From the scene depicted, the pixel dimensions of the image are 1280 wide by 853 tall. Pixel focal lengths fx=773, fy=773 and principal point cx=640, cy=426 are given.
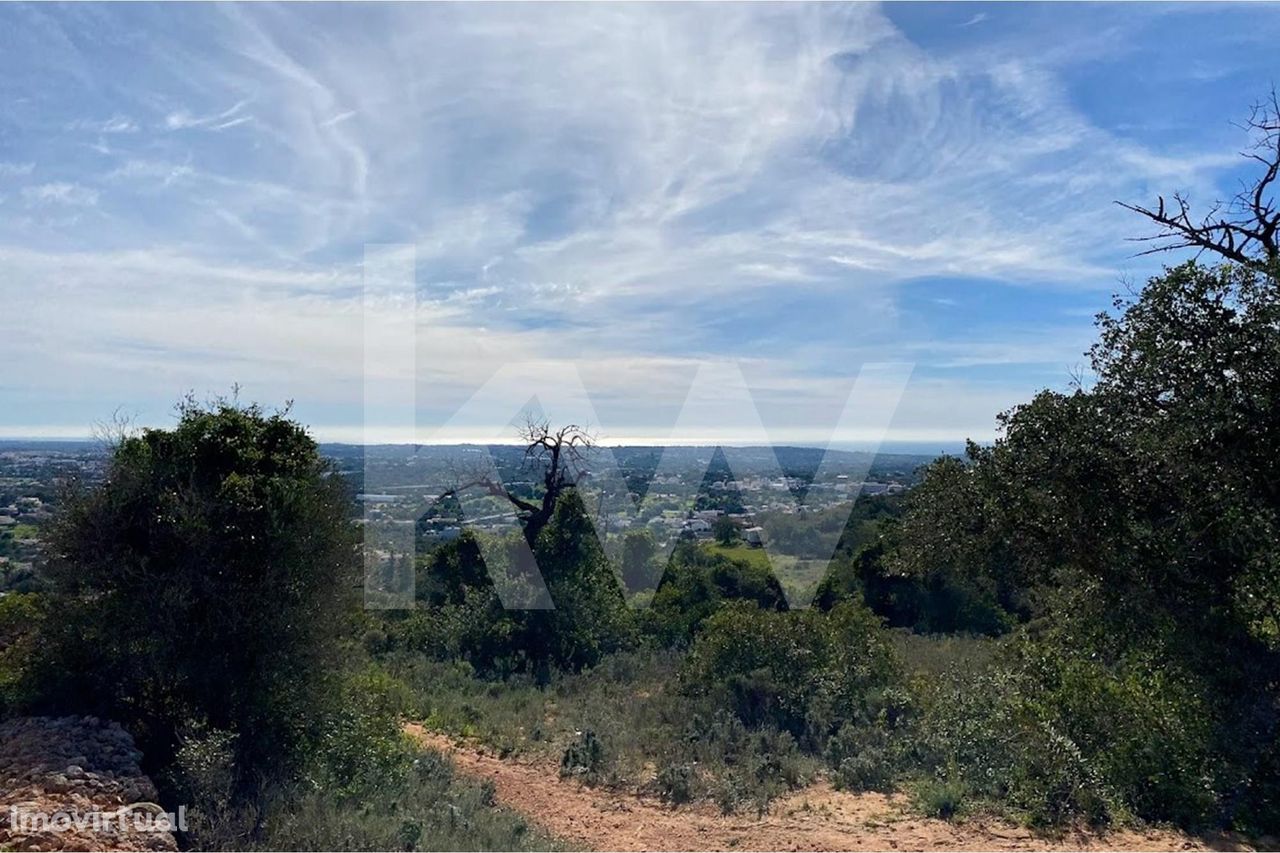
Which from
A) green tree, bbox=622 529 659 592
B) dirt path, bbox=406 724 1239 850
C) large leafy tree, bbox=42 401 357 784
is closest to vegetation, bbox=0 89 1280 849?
large leafy tree, bbox=42 401 357 784

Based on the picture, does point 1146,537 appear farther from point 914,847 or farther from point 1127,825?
point 914,847

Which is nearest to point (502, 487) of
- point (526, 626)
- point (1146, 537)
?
point (526, 626)

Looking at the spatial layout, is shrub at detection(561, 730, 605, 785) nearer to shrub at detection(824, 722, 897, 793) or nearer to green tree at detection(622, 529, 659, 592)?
shrub at detection(824, 722, 897, 793)

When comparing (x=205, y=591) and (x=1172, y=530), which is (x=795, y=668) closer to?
(x=1172, y=530)

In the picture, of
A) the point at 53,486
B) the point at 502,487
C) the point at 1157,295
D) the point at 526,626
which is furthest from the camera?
the point at 502,487

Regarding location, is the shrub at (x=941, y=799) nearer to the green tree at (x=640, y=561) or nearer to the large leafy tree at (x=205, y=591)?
the large leafy tree at (x=205, y=591)

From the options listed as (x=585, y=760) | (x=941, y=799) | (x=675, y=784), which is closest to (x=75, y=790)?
(x=585, y=760)

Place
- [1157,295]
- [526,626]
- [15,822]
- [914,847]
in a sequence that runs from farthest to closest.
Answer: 1. [526,626]
2. [1157,295]
3. [914,847]
4. [15,822]
